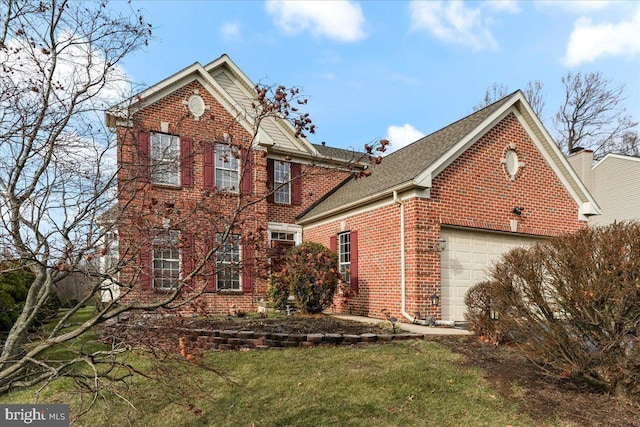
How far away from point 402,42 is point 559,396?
7.23 meters

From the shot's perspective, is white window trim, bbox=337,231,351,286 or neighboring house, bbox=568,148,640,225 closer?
white window trim, bbox=337,231,351,286

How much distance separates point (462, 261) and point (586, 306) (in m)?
5.76

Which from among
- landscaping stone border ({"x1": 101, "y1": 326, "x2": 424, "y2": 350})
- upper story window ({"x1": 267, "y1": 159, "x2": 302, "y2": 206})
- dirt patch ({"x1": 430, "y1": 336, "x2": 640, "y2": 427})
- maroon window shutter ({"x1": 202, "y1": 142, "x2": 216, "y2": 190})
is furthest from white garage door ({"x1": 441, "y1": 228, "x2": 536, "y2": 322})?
maroon window shutter ({"x1": 202, "y1": 142, "x2": 216, "y2": 190})

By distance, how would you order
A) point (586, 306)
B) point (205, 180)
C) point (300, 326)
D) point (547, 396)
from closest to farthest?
point (586, 306) < point (547, 396) < point (300, 326) < point (205, 180)

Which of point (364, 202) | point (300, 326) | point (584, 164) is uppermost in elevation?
point (584, 164)

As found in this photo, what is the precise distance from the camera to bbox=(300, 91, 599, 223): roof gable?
1048cm

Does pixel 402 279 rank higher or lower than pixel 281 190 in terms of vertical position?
lower

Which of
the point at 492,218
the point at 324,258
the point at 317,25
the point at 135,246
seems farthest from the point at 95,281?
the point at 492,218

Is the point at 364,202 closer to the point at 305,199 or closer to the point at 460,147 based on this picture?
the point at 460,147

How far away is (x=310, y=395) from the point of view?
528 cm

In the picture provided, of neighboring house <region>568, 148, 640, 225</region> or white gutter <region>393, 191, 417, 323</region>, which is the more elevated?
neighboring house <region>568, 148, 640, 225</region>

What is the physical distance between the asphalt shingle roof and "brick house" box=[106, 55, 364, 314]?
1027 mm

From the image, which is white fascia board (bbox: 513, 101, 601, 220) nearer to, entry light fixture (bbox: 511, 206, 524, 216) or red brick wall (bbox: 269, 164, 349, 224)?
entry light fixture (bbox: 511, 206, 524, 216)

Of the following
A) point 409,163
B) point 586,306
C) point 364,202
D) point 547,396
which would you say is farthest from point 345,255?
point 586,306
